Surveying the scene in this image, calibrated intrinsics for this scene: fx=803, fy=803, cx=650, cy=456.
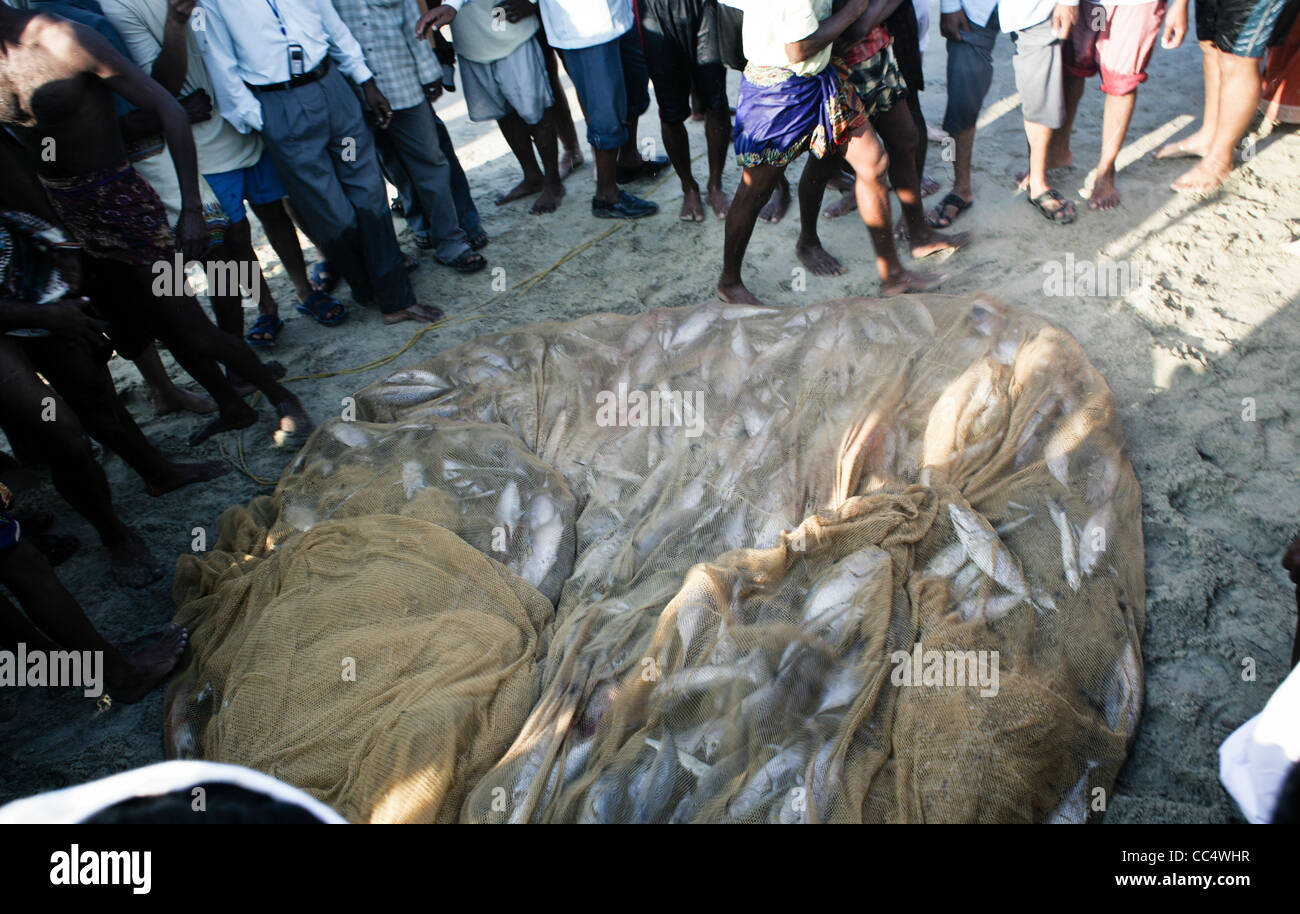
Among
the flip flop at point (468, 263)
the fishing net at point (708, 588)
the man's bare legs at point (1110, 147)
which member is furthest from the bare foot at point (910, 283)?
the flip flop at point (468, 263)

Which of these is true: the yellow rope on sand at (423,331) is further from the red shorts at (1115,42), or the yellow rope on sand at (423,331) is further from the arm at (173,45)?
the red shorts at (1115,42)

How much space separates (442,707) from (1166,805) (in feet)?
6.70

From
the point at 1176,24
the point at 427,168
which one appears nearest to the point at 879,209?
the point at 1176,24

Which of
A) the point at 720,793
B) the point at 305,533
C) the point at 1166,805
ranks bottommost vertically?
the point at 1166,805

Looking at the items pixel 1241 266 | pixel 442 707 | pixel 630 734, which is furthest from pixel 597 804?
pixel 1241 266

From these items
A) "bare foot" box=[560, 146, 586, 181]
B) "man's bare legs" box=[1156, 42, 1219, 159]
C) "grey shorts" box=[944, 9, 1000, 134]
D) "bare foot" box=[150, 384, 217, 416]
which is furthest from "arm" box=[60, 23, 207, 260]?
"man's bare legs" box=[1156, 42, 1219, 159]

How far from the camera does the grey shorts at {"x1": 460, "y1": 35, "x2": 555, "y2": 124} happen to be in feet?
17.6

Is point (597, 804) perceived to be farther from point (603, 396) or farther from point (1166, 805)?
point (603, 396)

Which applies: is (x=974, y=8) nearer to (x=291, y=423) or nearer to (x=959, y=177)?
(x=959, y=177)

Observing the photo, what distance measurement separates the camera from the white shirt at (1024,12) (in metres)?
4.37

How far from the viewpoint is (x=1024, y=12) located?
14.5ft

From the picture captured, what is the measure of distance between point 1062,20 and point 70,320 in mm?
5050

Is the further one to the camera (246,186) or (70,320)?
(246,186)

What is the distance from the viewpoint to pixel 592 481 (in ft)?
11.0
